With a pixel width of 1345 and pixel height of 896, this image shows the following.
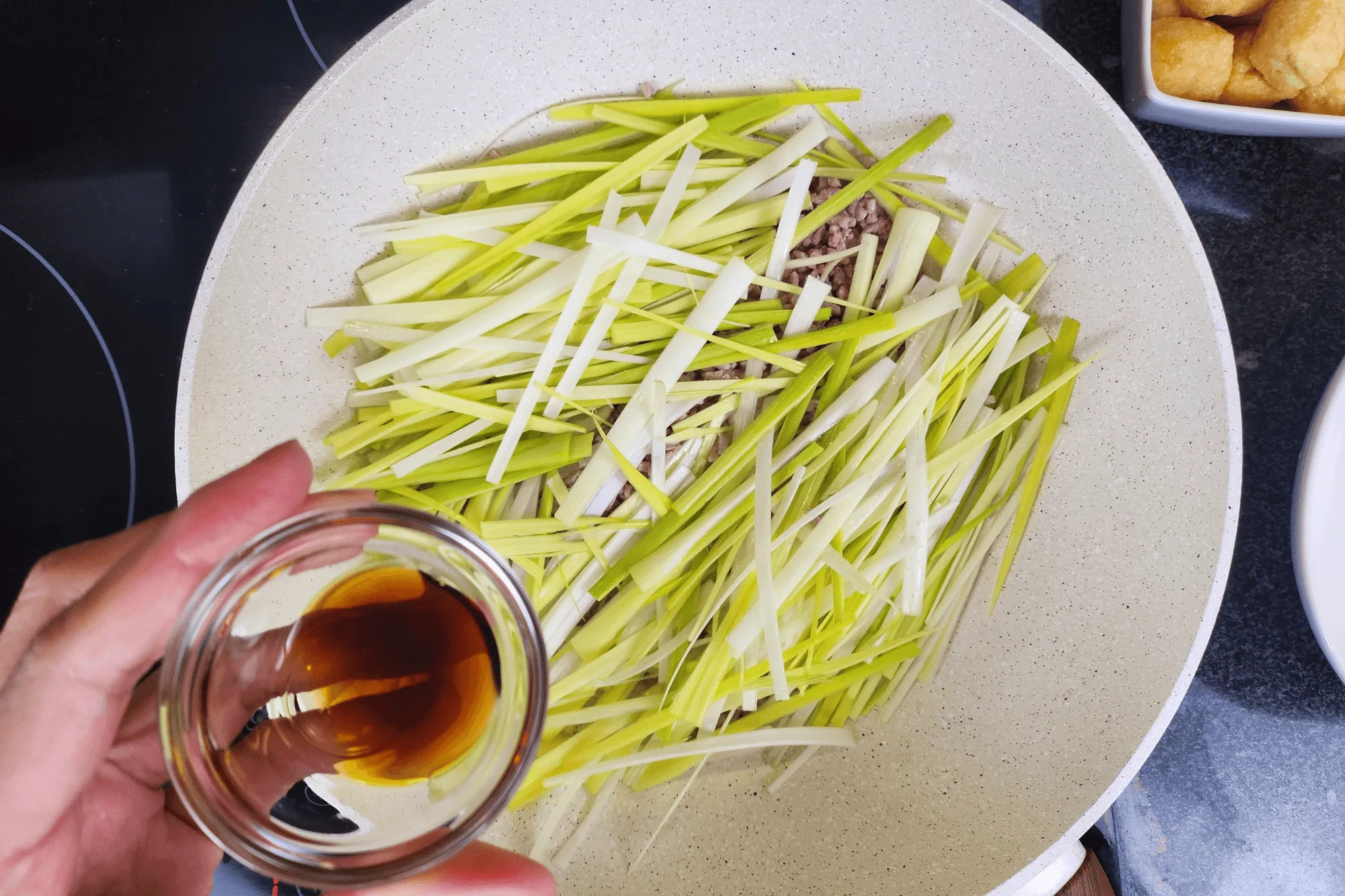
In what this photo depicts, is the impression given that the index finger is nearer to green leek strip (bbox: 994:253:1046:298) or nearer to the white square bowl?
green leek strip (bbox: 994:253:1046:298)

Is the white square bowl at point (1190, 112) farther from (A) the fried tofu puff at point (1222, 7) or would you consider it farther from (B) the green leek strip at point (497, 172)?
(B) the green leek strip at point (497, 172)

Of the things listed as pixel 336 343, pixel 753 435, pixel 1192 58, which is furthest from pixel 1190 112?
pixel 336 343

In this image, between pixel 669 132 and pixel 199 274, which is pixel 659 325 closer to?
pixel 669 132

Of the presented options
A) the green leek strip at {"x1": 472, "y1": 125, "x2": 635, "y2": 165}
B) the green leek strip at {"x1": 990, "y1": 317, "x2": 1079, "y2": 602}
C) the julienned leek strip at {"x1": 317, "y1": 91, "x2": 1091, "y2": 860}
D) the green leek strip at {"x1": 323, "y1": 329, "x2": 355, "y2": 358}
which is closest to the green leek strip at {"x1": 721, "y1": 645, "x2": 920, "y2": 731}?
the julienned leek strip at {"x1": 317, "y1": 91, "x2": 1091, "y2": 860}

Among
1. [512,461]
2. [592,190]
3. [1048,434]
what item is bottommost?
[1048,434]

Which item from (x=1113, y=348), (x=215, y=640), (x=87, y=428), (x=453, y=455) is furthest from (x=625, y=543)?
(x=87, y=428)

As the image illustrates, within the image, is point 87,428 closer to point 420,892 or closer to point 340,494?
point 340,494

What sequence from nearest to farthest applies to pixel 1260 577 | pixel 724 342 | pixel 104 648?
pixel 104 648 < pixel 724 342 < pixel 1260 577
